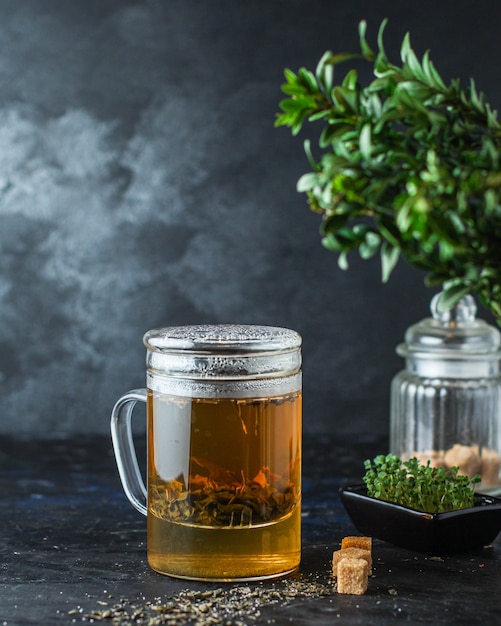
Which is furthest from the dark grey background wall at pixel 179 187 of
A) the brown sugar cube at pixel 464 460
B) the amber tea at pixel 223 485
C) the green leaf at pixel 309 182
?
the green leaf at pixel 309 182

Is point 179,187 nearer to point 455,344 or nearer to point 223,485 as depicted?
point 455,344

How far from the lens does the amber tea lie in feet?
3.43

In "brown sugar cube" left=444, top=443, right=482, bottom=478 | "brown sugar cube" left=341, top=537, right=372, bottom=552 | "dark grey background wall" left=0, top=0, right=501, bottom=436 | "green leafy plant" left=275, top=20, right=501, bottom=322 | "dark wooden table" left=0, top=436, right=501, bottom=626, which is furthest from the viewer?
"dark grey background wall" left=0, top=0, right=501, bottom=436

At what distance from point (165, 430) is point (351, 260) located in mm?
988

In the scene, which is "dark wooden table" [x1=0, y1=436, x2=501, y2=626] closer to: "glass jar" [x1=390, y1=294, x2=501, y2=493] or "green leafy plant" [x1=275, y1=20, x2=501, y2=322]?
"glass jar" [x1=390, y1=294, x2=501, y2=493]

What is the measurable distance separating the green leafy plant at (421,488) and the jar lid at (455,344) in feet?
0.99

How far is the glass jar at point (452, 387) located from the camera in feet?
4.87

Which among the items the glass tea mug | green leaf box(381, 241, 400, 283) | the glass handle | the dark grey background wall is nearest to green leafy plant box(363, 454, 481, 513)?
the glass tea mug

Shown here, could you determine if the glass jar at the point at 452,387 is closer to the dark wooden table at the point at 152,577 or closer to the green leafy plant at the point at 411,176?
the dark wooden table at the point at 152,577

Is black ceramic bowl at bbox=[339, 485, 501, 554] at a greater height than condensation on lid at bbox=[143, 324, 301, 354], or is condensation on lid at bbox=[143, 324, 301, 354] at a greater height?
condensation on lid at bbox=[143, 324, 301, 354]

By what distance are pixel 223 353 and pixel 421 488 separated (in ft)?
1.03

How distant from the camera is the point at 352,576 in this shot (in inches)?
40.9

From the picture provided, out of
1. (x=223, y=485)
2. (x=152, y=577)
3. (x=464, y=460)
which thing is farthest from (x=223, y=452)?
(x=464, y=460)

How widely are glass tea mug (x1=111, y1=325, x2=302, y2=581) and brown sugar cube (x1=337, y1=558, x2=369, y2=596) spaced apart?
7 centimetres
